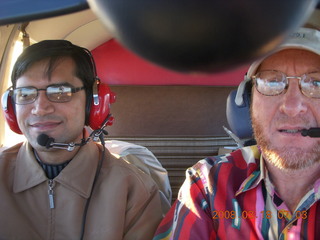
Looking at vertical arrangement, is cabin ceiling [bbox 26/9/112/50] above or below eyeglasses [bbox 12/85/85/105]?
above

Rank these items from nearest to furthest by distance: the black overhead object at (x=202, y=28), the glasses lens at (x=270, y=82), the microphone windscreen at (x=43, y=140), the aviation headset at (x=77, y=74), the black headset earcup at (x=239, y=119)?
the black overhead object at (x=202, y=28), the glasses lens at (x=270, y=82), the microphone windscreen at (x=43, y=140), the aviation headset at (x=77, y=74), the black headset earcup at (x=239, y=119)

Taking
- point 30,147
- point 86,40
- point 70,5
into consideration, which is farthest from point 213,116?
point 70,5

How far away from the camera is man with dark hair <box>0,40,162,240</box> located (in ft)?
4.69

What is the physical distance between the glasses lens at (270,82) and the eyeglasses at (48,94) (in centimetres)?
77

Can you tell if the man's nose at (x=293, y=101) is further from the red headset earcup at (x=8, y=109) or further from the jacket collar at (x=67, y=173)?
the red headset earcup at (x=8, y=109)

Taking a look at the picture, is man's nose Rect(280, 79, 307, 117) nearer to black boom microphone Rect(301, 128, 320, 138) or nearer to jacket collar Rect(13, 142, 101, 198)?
black boom microphone Rect(301, 128, 320, 138)

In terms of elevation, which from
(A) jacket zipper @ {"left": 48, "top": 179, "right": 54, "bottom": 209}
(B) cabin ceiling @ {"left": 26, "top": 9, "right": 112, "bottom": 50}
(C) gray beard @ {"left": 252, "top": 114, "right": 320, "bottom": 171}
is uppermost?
(B) cabin ceiling @ {"left": 26, "top": 9, "right": 112, "bottom": 50}

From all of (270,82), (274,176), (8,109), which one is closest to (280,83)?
(270,82)

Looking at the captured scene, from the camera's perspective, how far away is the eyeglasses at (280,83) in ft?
3.91

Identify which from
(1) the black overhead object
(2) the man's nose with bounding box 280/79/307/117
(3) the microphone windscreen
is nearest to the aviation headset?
(3) the microphone windscreen

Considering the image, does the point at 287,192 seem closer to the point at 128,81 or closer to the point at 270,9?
the point at 270,9

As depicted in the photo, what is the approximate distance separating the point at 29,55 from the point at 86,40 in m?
1.02

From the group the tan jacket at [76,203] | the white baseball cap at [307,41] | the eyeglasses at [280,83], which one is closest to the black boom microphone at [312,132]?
the eyeglasses at [280,83]

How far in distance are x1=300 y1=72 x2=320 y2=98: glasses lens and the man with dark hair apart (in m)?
0.76
